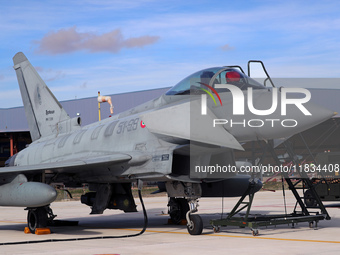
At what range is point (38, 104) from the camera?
1764 cm

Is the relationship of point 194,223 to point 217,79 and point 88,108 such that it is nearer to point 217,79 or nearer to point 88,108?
point 217,79

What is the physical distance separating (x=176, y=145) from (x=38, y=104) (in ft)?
25.0

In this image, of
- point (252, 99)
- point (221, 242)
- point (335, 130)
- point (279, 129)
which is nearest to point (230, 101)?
point (252, 99)

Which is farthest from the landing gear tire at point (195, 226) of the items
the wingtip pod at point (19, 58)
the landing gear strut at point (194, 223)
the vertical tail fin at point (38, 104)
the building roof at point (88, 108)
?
the building roof at point (88, 108)

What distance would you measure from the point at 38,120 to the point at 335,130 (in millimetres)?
34165

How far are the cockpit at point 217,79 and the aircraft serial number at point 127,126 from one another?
168 centimetres

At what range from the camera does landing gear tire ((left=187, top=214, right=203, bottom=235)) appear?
38.2 feet

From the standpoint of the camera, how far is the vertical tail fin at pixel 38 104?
56.9 ft

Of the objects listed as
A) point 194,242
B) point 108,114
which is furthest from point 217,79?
point 108,114

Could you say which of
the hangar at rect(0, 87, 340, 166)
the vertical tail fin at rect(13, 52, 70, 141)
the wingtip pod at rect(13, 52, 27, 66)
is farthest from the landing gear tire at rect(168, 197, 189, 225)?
the hangar at rect(0, 87, 340, 166)

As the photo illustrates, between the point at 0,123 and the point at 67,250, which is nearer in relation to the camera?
the point at 67,250

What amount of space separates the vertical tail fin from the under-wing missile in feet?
14.3

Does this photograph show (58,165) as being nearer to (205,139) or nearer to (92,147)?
(92,147)

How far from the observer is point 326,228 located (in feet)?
41.9
